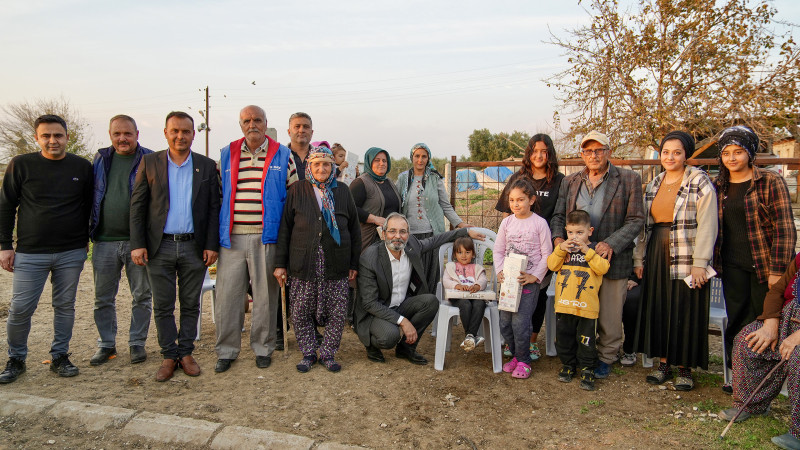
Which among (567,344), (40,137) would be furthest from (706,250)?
(40,137)

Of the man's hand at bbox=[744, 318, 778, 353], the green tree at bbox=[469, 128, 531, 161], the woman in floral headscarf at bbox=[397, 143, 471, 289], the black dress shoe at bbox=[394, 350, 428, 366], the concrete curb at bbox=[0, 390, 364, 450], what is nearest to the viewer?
the concrete curb at bbox=[0, 390, 364, 450]

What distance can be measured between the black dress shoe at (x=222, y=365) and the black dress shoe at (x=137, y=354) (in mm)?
699

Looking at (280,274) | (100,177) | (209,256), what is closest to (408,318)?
(280,274)

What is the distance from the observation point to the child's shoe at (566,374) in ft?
13.4

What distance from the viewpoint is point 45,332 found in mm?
5410

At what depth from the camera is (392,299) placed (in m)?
4.57

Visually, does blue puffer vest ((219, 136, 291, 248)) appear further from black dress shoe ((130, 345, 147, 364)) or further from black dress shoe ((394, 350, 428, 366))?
black dress shoe ((394, 350, 428, 366))

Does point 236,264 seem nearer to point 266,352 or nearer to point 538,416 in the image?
point 266,352

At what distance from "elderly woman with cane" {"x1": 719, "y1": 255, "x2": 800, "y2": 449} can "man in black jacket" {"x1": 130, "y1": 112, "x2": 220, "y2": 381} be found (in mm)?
3943

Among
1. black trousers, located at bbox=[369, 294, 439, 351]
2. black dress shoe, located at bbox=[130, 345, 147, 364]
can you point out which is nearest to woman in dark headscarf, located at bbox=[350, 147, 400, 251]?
black trousers, located at bbox=[369, 294, 439, 351]

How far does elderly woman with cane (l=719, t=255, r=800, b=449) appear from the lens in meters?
3.30

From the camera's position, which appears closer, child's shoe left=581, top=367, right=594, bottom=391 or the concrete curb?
the concrete curb

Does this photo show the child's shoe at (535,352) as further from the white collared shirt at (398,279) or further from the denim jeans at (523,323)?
the white collared shirt at (398,279)

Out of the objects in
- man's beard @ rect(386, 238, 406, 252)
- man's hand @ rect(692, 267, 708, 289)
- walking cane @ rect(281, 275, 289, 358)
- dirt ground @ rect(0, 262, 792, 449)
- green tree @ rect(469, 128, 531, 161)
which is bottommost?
dirt ground @ rect(0, 262, 792, 449)
